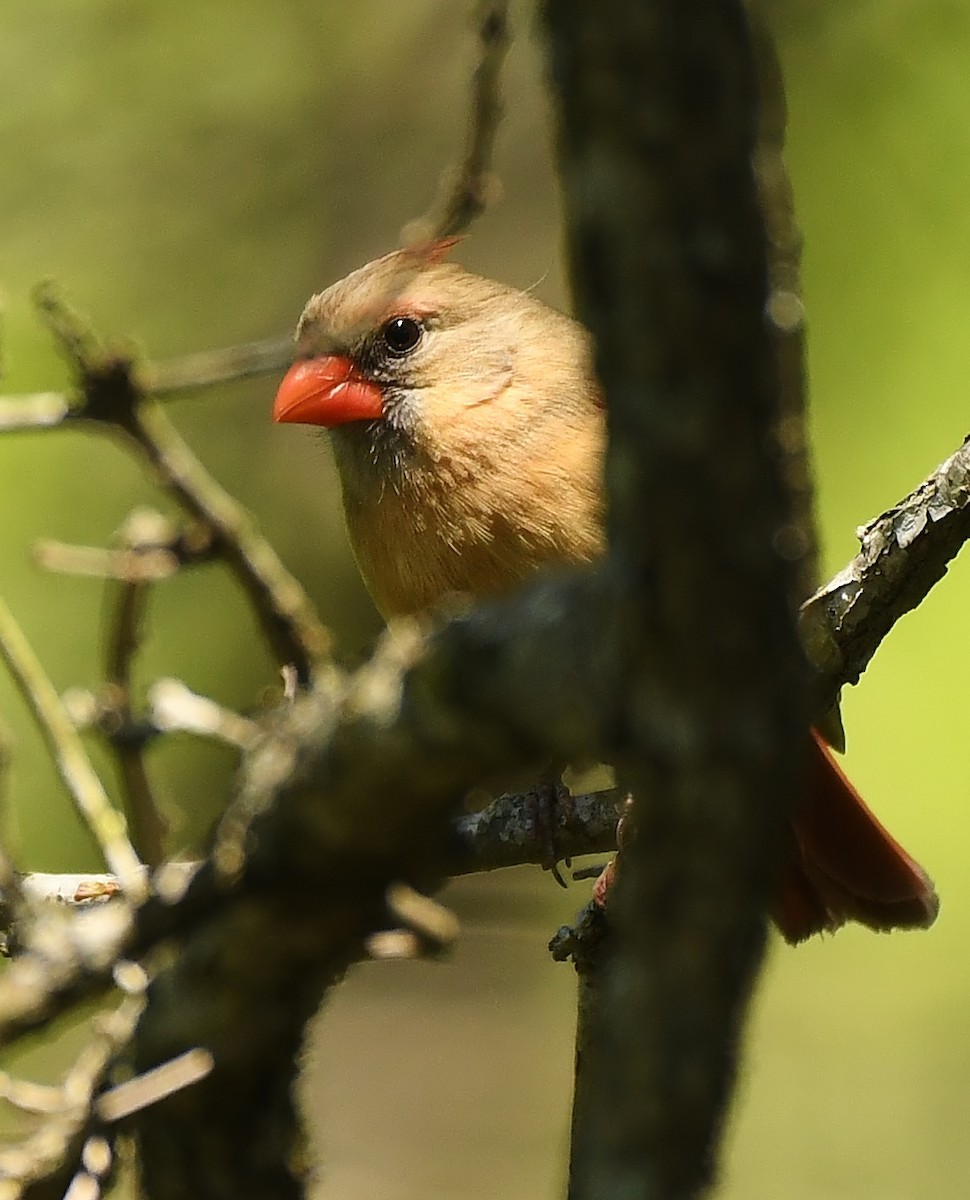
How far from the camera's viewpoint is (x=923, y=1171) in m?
5.32

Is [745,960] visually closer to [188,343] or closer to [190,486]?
[190,486]

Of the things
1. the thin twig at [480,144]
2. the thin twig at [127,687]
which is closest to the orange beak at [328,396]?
the thin twig at [480,144]

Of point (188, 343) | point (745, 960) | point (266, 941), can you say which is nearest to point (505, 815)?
point (266, 941)

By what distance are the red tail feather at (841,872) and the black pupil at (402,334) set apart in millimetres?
1231

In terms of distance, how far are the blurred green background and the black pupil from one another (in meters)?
1.21

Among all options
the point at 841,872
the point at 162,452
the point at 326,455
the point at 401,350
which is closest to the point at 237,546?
the point at 162,452

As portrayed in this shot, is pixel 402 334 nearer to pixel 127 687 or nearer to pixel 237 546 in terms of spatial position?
pixel 237 546

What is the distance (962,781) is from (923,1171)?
4.57 feet

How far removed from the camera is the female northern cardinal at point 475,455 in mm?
3248

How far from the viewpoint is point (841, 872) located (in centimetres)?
346

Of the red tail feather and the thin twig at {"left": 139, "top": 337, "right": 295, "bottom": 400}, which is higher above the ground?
the thin twig at {"left": 139, "top": 337, "right": 295, "bottom": 400}

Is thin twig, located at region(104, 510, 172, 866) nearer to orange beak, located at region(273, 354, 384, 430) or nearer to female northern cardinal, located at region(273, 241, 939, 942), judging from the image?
female northern cardinal, located at region(273, 241, 939, 942)

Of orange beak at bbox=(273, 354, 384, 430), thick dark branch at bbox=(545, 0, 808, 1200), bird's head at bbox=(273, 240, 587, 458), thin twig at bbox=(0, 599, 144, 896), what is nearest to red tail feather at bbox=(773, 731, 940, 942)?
bird's head at bbox=(273, 240, 587, 458)

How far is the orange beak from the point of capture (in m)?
3.64
